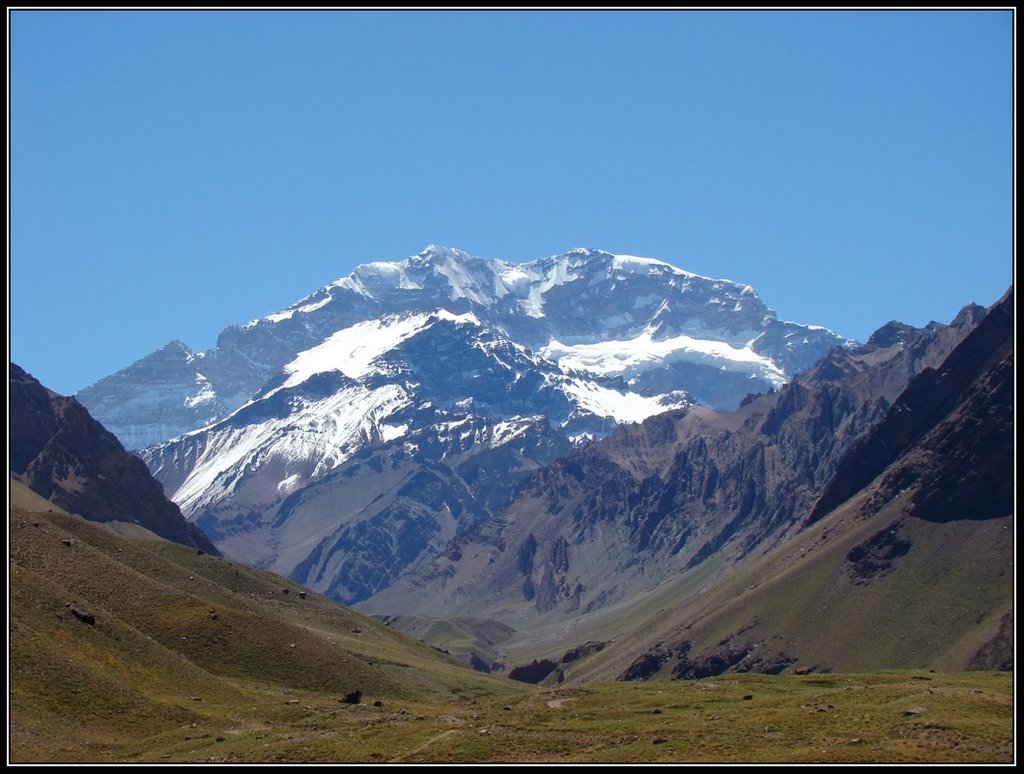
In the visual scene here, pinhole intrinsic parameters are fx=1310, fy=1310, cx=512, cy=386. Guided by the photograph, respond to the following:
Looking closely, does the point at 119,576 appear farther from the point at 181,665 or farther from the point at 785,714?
the point at 785,714

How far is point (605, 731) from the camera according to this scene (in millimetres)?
98688

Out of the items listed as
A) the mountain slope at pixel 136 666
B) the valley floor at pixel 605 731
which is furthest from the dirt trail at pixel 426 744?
the mountain slope at pixel 136 666

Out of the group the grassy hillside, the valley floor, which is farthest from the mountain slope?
the valley floor

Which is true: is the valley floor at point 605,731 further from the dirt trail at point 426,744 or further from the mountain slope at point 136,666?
the mountain slope at point 136,666

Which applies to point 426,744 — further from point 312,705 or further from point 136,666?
point 136,666

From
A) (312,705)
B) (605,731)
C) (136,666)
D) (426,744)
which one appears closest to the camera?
(426,744)

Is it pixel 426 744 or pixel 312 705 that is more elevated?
pixel 312 705

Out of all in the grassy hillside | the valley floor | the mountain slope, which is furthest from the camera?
the mountain slope

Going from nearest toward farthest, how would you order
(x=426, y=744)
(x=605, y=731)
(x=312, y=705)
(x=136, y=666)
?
(x=426, y=744) < (x=605, y=731) < (x=312, y=705) < (x=136, y=666)

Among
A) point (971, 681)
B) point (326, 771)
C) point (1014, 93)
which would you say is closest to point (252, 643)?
point (326, 771)

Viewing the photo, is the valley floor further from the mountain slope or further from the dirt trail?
the mountain slope

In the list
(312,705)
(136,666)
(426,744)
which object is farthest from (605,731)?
(136,666)

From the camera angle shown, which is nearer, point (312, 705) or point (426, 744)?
point (426, 744)

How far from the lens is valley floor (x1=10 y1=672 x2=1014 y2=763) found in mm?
86750
